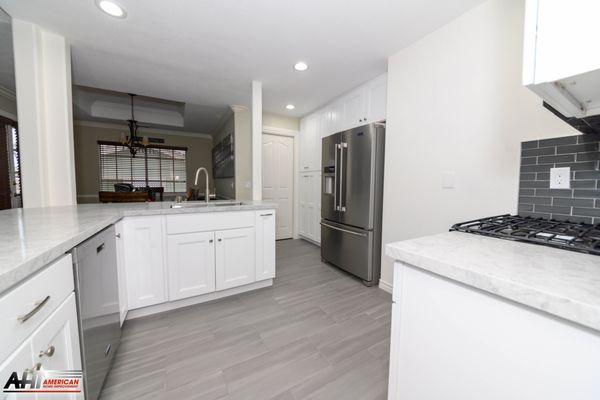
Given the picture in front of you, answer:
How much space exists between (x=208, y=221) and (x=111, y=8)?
1.68 metres

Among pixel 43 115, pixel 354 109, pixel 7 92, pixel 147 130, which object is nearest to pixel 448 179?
pixel 354 109

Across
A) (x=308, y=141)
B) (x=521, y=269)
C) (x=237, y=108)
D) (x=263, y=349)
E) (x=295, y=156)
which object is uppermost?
(x=237, y=108)

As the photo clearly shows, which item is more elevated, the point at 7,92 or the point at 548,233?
the point at 7,92

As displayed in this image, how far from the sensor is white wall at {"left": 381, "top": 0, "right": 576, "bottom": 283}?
1422mm

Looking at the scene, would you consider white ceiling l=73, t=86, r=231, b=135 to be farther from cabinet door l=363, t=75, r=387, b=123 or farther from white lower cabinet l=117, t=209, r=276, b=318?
white lower cabinet l=117, t=209, r=276, b=318

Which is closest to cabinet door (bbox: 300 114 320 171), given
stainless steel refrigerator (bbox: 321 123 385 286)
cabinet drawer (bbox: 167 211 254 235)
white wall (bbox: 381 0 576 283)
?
stainless steel refrigerator (bbox: 321 123 385 286)

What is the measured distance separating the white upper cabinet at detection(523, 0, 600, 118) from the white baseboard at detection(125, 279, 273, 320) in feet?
7.87

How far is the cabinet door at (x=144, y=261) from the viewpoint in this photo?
5.85ft

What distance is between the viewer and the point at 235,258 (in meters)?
2.21

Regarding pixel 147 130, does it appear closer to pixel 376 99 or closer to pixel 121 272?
pixel 121 272

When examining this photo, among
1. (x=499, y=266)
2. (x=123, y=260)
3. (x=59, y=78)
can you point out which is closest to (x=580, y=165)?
(x=499, y=266)

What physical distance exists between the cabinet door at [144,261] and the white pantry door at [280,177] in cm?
246

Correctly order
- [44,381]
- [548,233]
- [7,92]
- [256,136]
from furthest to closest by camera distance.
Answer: [256,136]
[7,92]
[548,233]
[44,381]

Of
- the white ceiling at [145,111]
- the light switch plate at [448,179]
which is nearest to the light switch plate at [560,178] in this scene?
the light switch plate at [448,179]
